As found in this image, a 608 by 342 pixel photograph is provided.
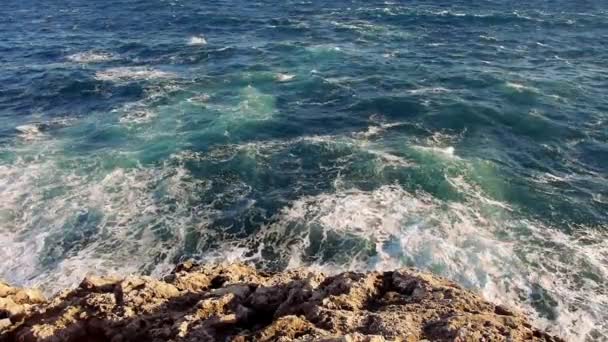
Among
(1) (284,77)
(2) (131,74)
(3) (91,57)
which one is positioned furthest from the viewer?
(3) (91,57)

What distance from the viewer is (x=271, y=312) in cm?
1656

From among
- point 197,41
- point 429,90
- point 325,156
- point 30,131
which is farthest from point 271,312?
point 197,41

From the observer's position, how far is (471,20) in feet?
253

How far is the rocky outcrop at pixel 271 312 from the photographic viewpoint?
14.5 meters

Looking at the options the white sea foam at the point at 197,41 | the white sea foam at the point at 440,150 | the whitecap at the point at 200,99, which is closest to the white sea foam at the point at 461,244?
the white sea foam at the point at 440,150

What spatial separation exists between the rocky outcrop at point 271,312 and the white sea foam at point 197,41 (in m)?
56.0

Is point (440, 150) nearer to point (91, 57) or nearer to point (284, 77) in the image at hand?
point (284, 77)

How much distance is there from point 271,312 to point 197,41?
199 feet

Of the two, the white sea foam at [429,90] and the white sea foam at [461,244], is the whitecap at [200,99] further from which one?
the white sea foam at [461,244]

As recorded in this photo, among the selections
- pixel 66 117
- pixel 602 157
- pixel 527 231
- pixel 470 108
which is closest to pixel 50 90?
pixel 66 117

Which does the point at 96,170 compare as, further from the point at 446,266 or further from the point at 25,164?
the point at 446,266

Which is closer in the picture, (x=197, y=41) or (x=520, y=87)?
(x=520, y=87)

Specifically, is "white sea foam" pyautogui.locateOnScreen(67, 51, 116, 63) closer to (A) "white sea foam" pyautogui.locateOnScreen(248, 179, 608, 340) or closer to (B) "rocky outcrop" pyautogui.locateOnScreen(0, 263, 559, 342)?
(A) "white sea foam" pyautogui.locateOnScreen(248, 179, 608, 340)

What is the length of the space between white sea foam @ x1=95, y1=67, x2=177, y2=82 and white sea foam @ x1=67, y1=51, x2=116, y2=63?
17.1ft
